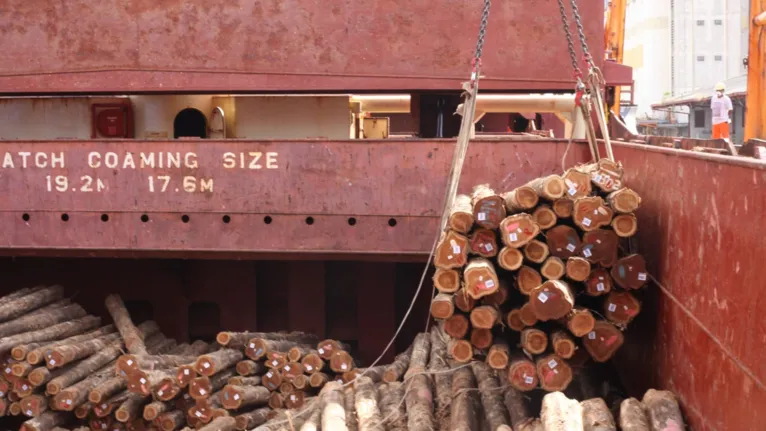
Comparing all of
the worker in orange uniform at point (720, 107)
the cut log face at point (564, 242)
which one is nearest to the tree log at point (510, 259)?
the cut log face at point (564, 242)

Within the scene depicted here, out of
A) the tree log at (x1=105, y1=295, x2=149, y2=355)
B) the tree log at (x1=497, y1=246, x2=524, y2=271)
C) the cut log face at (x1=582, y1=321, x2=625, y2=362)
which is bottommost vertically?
the tree log at (x1=105, y1=295, x2=149, y2=355)

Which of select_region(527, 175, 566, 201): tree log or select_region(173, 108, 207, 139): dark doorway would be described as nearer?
select_region(527, 175, 566, 201): tree log

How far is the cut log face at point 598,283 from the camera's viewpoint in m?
6.04

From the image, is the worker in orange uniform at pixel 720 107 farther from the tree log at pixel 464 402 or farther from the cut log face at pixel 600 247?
the cut log face at pixel 600 247

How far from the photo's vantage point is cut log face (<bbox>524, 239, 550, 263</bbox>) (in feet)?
19.8

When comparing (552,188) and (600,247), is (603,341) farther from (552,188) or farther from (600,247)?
(552,188)

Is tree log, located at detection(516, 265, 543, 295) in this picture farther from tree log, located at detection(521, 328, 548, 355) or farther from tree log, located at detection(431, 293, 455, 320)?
tree log, located at detection(431, 293, 455, 320)

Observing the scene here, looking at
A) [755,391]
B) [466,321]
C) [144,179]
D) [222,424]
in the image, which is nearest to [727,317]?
[755,391]

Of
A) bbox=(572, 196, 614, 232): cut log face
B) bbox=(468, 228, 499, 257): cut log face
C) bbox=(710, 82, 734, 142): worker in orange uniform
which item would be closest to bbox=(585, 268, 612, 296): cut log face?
bbox=(572, 196, 614, 232): cut log face

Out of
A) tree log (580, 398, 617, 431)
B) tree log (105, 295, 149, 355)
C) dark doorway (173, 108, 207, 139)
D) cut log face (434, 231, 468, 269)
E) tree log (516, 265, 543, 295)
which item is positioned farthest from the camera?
dark doorway (173, 108, 207, 139)

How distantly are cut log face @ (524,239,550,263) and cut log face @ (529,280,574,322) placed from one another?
0.29 m

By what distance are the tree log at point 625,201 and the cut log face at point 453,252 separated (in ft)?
3.16

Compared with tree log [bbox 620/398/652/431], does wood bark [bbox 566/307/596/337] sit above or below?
above

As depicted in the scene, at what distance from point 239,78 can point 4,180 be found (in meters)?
2.57
